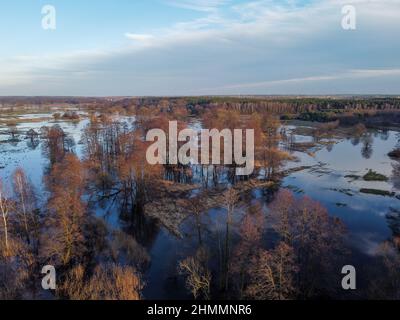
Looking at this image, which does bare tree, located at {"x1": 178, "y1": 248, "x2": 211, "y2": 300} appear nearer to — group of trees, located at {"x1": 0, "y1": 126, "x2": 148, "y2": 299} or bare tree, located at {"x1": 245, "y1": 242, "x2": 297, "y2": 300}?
bare tree, located at {"x1": 245, "y1": 242, "x2": 297, "y2": 300}

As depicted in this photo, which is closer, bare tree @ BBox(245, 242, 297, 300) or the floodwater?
bare tree @ BBox(245, 242, 297, 300)

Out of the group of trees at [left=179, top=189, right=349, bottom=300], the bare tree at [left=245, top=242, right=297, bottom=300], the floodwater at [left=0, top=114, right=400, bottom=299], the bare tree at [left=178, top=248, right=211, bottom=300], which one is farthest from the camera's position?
the floodwater at [left=0, top=114, right=400, bottom=299]

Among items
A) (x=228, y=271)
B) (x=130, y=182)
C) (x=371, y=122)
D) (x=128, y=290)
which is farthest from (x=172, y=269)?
(x=371, y=122)

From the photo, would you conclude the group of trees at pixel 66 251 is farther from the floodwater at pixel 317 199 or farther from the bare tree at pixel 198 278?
the bare tree at pixel 198 278

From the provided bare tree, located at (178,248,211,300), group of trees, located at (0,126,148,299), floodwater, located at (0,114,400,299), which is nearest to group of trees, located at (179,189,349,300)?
bare tree, located at (178,248,211,300)

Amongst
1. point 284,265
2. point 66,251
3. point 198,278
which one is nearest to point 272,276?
point 284,265

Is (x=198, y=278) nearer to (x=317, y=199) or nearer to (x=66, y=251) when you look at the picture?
(x=66, y=251)

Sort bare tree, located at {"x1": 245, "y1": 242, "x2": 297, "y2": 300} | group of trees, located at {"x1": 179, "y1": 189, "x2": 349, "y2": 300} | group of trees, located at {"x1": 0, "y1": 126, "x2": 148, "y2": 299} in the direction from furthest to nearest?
group of trees, located at {"x1": 179, "y1": 189, "x2": 349, "y2": 300} → bare tree, located at {"x1": 245, "y1": 242, "x2": 297, "y2": 300} → group of trees, located at {"x1": 0, "y1": 126, "x2": 148, "y2": 299}
